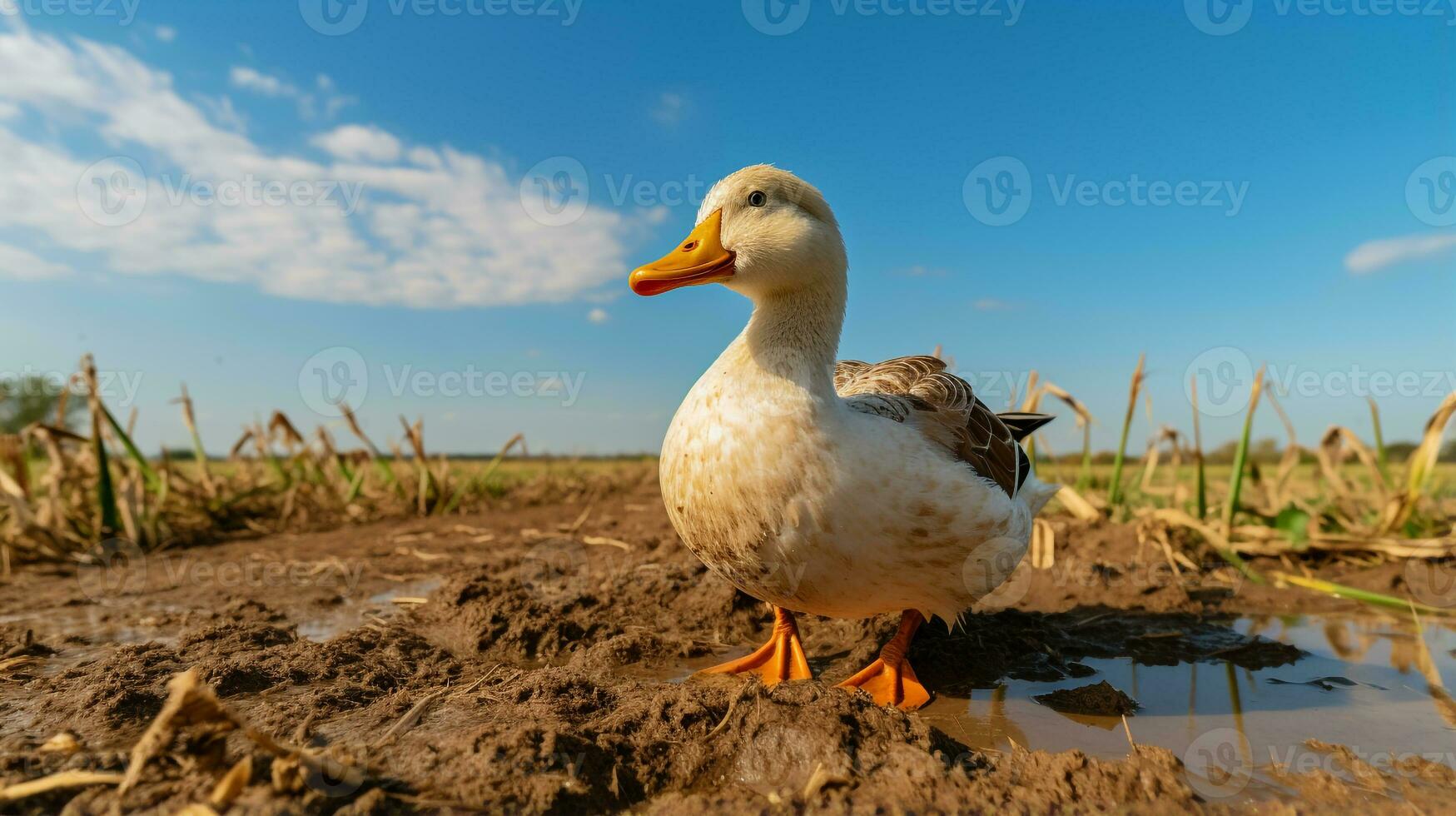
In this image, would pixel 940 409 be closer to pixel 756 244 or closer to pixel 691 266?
pixel 756 244

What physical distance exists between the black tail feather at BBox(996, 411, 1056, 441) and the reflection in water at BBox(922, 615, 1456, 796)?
1501 mm

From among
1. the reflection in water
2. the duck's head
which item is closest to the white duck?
the duck's head

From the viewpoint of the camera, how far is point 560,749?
2.06 meters

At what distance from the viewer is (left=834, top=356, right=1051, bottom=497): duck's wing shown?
10.8 feet

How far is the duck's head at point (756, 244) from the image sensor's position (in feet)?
10.1

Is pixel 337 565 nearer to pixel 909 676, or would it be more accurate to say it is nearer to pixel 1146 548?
pixel 909 676

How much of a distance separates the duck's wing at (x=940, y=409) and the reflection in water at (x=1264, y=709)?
107cm

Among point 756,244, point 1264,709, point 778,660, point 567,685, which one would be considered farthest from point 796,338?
point 1264,709

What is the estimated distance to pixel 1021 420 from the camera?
468 cm

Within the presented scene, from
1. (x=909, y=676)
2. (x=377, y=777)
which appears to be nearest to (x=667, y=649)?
(x=909, y=676)

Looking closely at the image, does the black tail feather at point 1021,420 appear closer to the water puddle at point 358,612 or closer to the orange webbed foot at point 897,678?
the orange webbed foot at point 897,678

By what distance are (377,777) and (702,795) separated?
89 centimetres

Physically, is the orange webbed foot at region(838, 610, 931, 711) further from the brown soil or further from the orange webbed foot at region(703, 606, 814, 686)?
the brown soil

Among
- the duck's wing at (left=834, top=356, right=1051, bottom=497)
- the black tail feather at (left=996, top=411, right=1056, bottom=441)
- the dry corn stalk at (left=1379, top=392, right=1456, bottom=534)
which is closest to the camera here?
the duck's wing at (left=834, top=356, right=1051, bottom=497)
